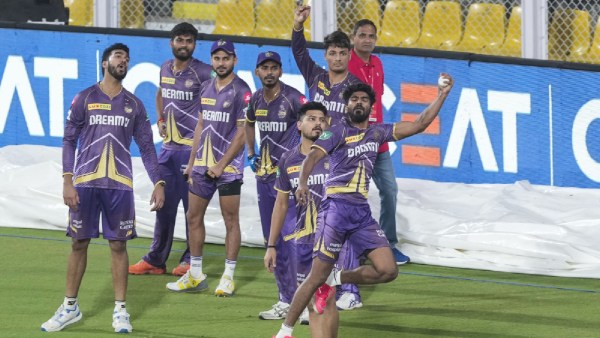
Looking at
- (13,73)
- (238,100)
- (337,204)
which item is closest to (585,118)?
(238,100)

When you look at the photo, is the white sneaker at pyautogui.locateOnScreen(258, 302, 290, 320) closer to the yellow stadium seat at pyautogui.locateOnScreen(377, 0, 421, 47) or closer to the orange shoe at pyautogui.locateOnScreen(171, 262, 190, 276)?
the orange shoe at pyautogui.locateOnScreen(171, 262, 190, 276)

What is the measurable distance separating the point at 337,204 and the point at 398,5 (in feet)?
21.3

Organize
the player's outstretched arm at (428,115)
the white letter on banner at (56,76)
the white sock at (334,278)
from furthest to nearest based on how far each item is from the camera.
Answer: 1. the white letter on banner at (56,76)
2. the white sock at (334,278)
3. the player's outstretched arm at (428,115)

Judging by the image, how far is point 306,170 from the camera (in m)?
9.55

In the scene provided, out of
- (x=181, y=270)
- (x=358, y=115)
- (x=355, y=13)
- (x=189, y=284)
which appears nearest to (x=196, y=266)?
(x=189, y=284)

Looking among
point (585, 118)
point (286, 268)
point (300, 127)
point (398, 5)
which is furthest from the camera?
point (398, 5)

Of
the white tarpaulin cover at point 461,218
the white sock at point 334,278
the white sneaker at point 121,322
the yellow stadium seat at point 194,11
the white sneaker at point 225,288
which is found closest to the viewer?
the white sock at point 334,278

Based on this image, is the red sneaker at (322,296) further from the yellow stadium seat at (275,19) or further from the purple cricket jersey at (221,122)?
the yellow stadium seat at (275,19)

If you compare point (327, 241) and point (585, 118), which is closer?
point (327, 241)

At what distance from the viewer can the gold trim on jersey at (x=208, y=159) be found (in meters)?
11.7

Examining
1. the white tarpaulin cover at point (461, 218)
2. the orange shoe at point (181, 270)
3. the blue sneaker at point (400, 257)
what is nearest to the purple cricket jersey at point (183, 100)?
the orange shoe at point (181, 270)

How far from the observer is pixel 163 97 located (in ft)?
41.3

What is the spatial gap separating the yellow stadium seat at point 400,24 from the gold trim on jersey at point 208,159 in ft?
13.6

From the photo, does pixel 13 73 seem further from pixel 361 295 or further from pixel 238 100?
pixel 361 295
